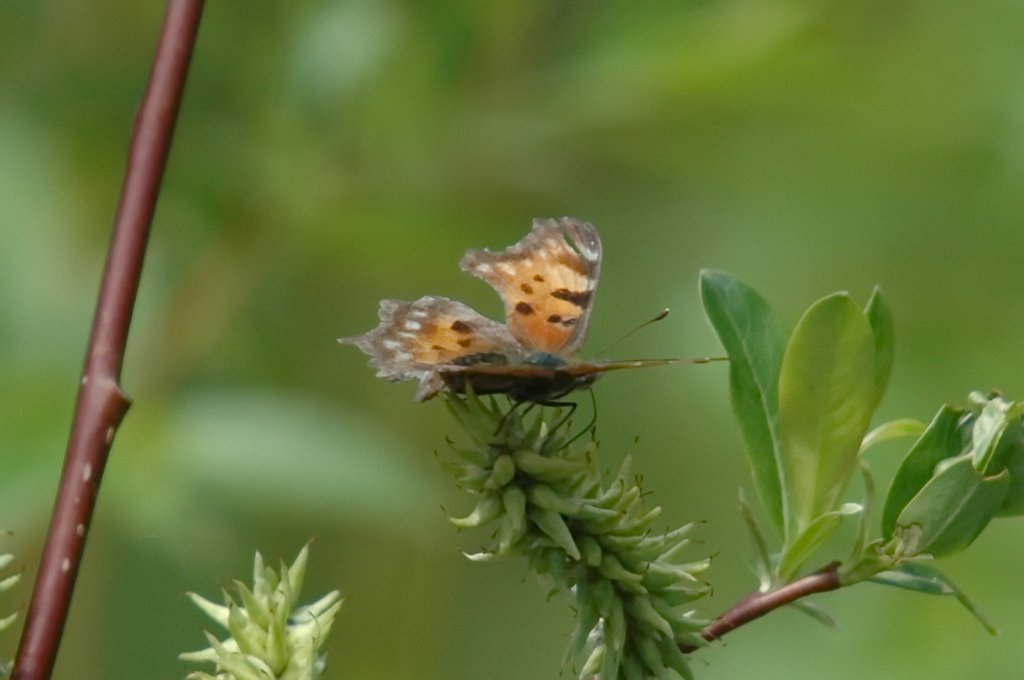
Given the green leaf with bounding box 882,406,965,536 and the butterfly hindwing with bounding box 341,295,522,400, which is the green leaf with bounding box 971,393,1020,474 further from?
the butterfly hindwing with bounding box 341,295,522,400

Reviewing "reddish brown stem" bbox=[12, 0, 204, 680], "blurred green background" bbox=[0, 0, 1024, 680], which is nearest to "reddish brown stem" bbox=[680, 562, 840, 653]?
"reddish brown stem" bbox=[12, 0, 204, 680]

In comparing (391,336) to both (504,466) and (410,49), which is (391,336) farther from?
(410,49)

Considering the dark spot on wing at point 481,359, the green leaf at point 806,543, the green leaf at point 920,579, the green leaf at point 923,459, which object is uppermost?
the dark spot on wing at point 481,359

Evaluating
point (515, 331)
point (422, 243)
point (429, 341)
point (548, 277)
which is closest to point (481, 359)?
point (429, 341)

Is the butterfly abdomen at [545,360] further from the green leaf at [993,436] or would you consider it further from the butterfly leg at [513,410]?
the green leaf at [993,436]

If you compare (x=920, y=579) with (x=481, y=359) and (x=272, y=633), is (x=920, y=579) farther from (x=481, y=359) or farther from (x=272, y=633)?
(x=272, y=633)

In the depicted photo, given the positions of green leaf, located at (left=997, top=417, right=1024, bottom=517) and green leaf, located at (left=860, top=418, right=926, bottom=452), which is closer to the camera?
green leaf, located at (left=997, top=417, right=1024, bottom=517)

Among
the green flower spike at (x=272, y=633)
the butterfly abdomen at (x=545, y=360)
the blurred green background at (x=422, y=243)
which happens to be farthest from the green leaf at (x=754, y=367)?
the blurred green background at (x=422, y=243)
